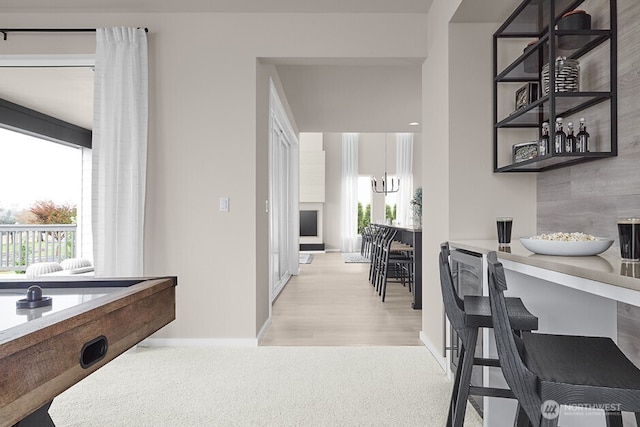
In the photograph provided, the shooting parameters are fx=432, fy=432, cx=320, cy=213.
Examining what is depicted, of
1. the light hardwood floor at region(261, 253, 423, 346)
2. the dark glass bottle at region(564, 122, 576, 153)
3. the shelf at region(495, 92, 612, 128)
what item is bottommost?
the light hardwood floor at region(261, 253, 423, 346)

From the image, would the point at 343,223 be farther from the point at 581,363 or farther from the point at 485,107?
the point at 581,363

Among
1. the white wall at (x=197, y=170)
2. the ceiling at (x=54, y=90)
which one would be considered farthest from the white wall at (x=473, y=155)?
the ceiling at (x=54, y=90)

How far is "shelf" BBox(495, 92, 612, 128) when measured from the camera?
2.04 m

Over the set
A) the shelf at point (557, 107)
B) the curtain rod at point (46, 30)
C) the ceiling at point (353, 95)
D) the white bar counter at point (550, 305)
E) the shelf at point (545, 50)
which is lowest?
the white bar counter at point (550, 305)

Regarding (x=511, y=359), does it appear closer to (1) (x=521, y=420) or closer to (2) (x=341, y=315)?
(1) (x=521, y=420)

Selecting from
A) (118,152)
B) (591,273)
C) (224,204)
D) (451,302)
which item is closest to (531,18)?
(451,302)

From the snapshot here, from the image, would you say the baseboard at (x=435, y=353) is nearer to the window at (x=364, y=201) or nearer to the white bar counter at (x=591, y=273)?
the white bar counter at (x=591, y=273)

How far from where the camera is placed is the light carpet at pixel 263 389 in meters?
2.20

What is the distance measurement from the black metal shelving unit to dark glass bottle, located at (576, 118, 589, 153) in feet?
0.13

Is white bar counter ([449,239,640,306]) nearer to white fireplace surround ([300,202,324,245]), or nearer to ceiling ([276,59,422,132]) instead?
ceiling ([276,59,422,132])

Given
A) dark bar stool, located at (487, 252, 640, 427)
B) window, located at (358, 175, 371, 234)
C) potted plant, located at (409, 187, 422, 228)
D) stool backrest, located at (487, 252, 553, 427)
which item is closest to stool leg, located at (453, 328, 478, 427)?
dark bar stool, located at (487, 252, 640, 427)

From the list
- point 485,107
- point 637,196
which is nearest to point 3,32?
point 485,107

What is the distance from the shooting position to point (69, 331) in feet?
3.27

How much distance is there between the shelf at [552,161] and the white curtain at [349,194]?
30.6ft
